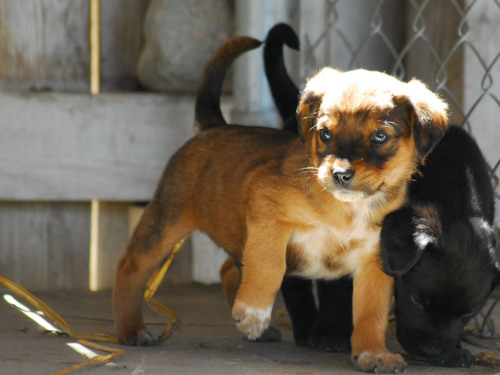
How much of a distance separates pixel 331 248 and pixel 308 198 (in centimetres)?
26

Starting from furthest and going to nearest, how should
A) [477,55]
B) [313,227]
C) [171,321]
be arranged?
[477,55] < [171,321] < [313,227]

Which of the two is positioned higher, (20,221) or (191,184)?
(191,184)

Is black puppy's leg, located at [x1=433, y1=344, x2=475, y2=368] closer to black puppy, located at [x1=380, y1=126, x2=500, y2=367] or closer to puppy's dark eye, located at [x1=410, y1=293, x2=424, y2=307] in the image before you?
black puppy, located at [x1=380, y1=126, x2=500, y2=367]

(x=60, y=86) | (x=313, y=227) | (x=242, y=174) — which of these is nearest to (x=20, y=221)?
(x=60, y=86)

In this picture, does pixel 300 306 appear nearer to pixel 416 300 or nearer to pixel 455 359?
pixel 416 300

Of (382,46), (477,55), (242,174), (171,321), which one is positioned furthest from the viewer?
(382,46)

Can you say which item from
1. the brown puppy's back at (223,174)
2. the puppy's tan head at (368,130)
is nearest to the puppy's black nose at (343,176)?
the puppy's tan head at (368,130)

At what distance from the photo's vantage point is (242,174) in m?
3.58

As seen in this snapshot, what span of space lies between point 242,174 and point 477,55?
1.40 metres

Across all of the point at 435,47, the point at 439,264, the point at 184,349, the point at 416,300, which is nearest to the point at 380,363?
the point at 416,300

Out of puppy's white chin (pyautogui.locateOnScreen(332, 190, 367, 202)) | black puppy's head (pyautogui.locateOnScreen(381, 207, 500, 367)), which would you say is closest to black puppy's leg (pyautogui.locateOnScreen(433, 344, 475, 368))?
black puppy's head (pyautogui.locateOnScreen(381, 207, 500, 367))

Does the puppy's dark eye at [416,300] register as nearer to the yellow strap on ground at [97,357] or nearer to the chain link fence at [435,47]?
the chain link fence at [435,47]

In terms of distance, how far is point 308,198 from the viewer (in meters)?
3.21

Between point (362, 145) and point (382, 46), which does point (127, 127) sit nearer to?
point (382, 46)
